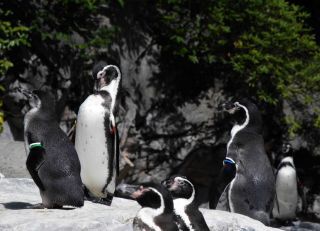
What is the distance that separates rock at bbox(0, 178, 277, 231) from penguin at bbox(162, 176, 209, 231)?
1.02ft

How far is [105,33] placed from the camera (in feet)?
32.2

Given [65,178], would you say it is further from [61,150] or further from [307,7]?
[307,7]

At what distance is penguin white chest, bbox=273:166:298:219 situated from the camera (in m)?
9.98

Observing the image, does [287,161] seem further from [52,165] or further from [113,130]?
[52,165]

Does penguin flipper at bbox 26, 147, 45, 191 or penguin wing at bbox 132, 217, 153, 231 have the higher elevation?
penguin flipper at bbox 26, 147, 45, 191

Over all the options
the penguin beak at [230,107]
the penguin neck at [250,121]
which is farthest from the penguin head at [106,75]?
the penguin neck at [250,121]

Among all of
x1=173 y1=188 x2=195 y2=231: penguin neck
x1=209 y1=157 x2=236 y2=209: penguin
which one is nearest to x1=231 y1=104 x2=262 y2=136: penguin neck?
x1=209 y1=157 x2=236 y2=209: penguin

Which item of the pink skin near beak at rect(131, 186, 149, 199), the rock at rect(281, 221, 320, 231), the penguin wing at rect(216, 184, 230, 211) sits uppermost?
the pink skin near beak at rect(131, 186, 149, 199)

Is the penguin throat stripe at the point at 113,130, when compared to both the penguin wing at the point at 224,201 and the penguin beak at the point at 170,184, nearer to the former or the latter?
the penguin wing at the point at 224,201

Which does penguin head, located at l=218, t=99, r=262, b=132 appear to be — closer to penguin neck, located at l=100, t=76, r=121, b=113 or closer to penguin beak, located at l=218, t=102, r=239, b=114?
penguin beak, located at l=218, t=102, r=239, b=114

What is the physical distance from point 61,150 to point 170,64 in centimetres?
532

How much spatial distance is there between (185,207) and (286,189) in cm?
518

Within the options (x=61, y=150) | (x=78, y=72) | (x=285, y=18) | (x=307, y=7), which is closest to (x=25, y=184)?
(x=61, y=150)

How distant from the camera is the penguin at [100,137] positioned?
6.39m
